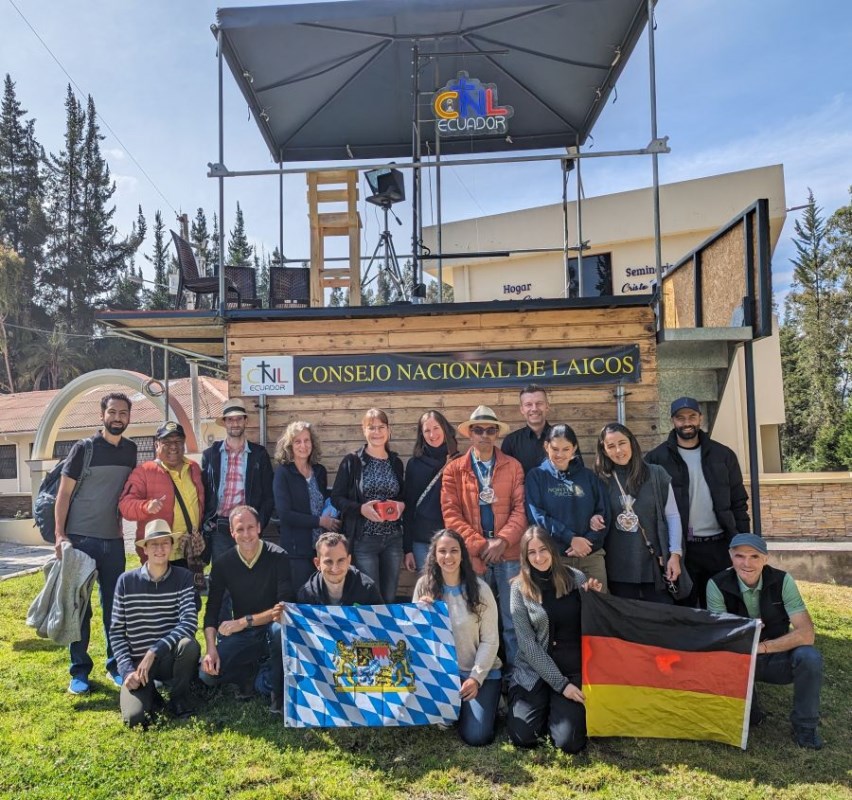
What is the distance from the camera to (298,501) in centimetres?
499

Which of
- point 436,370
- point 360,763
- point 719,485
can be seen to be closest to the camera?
point 360,763

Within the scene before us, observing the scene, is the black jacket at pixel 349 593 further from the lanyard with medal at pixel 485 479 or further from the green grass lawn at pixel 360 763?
the lanyard with medal at pixel 485 479

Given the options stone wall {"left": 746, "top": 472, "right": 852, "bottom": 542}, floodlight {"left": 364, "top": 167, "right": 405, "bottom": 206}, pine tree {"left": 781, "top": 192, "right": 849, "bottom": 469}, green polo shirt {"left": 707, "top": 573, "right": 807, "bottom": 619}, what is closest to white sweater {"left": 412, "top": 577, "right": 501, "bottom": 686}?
green polo shirt {"left": 707, "top": 573, "right": 807, "bottom": 619}

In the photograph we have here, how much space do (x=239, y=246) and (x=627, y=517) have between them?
54195 mm

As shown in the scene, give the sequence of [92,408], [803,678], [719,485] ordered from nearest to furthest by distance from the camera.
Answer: [803,678] < [719,485] < [92,408]

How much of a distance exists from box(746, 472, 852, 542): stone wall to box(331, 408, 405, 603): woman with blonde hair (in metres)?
9.34

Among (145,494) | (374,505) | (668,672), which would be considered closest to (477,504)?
(374,505)

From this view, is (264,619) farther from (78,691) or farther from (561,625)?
(561,625)

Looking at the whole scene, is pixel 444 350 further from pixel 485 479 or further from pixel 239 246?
pixel 239 246

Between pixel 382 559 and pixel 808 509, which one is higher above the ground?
pixel 382 559

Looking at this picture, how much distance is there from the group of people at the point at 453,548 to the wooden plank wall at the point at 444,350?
1018mm

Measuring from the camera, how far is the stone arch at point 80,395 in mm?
13844

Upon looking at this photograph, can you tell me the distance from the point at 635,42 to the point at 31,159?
5593cm

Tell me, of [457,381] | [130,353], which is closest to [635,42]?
[457,381]
